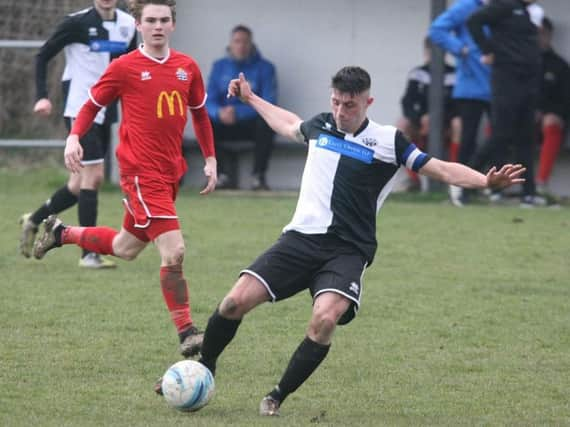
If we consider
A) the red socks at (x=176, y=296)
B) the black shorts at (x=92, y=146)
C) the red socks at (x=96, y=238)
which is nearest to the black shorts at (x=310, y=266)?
the red socks at (x=176, y=296)

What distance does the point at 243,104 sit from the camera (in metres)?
14.2

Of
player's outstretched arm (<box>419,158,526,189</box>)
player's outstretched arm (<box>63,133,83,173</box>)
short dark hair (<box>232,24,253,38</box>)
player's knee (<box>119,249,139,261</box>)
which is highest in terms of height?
player's outstretched arm (<box>419,158,526,189</box>)

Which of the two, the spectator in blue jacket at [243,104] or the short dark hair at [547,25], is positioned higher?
the short dark hair at [547,25]

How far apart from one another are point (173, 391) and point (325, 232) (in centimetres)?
95

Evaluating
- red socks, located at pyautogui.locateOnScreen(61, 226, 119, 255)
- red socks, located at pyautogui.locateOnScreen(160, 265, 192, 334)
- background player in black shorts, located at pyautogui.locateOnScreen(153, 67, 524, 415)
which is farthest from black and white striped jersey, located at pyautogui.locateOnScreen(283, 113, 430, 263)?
red socks, located at pyautogui.locateOnScreen(61, 226, 119, 255)

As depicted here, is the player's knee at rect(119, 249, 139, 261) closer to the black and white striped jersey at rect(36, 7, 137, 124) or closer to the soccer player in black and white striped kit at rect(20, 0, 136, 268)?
the soccer player in black and white striped kit at rect(20, 0, 136, 268)

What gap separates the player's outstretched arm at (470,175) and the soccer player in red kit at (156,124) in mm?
1567

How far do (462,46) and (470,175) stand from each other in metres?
A: 7.47

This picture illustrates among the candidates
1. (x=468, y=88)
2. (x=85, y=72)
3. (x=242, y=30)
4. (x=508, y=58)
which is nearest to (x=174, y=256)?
(x=85, y=72)

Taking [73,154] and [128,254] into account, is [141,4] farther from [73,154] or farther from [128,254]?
[128,254]

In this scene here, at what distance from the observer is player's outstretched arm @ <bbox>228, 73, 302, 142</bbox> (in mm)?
6094

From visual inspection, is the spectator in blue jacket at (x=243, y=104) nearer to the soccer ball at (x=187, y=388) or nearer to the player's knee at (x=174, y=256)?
the player's knee at (x=174, y=256)

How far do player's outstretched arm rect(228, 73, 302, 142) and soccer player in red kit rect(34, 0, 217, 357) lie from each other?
79cm

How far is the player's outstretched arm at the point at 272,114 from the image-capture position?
6.09 meters
